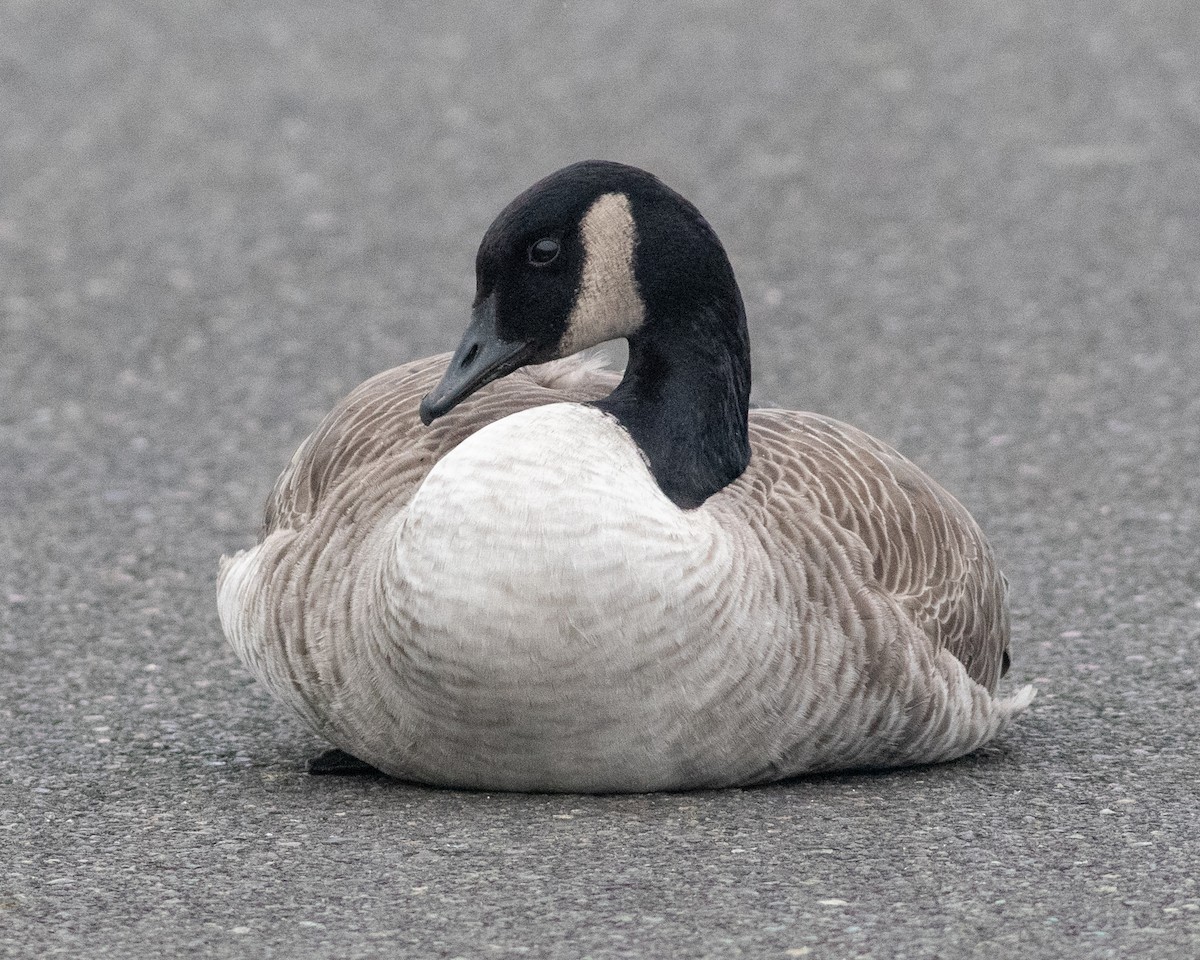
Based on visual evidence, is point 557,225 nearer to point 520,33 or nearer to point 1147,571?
point 1147,571

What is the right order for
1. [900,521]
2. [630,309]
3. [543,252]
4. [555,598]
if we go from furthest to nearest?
[900,521]
[630,309]
[543,252]
[555,598]

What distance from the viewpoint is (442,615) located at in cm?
449

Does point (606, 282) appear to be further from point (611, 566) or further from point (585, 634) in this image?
point (585, 634)

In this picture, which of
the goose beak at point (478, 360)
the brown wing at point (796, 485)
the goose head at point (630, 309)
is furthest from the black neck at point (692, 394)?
the goose beak at point (478, 360)

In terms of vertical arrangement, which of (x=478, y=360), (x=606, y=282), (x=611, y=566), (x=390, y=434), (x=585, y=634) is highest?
(x=606, y=282)

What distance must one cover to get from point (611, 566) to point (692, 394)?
0.71 meters

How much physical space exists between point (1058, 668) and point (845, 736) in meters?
1.49

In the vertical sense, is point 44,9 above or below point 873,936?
above

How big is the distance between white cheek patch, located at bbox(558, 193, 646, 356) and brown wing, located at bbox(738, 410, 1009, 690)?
471mm

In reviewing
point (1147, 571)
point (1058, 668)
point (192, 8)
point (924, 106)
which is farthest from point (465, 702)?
point (192, 8)

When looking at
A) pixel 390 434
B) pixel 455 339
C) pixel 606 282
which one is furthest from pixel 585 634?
pixel 455 339

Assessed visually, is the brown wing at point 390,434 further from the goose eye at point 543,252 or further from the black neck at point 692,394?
the goose eye at point 543,252

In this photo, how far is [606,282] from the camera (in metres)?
4.96

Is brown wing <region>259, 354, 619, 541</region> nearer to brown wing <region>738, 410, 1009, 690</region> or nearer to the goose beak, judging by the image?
the goose beak
